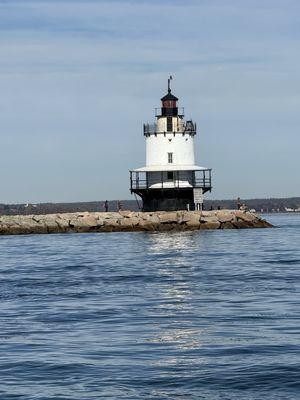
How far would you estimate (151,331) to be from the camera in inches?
837

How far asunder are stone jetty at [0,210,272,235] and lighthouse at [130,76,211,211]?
75.9 inches

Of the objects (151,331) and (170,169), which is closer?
(151,331)

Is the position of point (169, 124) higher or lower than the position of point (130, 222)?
higher

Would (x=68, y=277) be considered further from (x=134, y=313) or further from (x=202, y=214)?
(x=202, y=214)

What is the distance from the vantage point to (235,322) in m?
22.2

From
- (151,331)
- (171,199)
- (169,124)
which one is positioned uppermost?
(169,124)

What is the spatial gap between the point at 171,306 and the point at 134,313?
1.59 meters

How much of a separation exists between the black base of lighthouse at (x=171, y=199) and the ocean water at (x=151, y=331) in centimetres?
3672

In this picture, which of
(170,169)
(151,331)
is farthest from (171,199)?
(151,331)

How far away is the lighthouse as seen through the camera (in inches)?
3098

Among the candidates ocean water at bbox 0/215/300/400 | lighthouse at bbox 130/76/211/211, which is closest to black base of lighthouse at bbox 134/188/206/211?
lighthouse at bbox 130/76/211/211

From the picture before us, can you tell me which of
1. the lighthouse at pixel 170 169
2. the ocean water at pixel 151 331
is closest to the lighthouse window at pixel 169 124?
the lighthouse at pixel 170 169

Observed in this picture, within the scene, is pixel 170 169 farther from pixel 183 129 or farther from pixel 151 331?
pixel 151 331

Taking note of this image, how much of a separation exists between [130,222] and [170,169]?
5.06 meters
